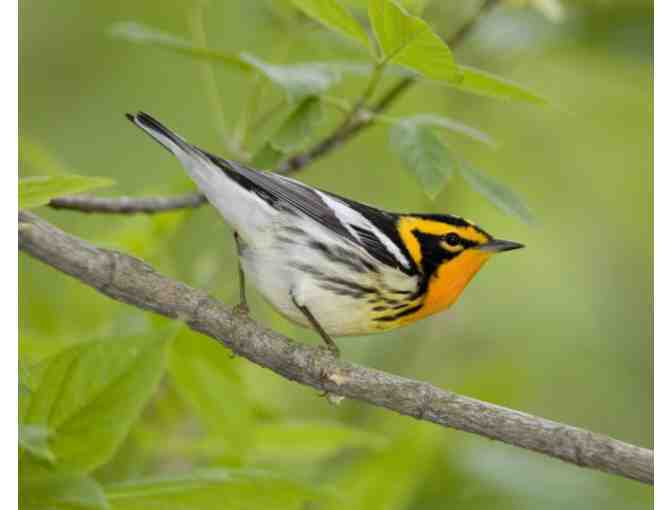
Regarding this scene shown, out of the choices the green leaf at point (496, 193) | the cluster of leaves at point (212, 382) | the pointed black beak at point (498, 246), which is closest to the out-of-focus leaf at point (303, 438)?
the cluster of leaves at point (212, 382)

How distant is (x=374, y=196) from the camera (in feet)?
7.07

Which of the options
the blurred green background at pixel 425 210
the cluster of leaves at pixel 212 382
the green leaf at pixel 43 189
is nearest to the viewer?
the green leaf at pixel 43 189

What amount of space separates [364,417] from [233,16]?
0.97 meters

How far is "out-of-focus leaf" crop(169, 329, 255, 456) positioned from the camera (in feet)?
5.03

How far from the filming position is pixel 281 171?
5.35 ft

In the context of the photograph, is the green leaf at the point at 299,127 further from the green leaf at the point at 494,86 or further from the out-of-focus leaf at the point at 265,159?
the green leaf at the point at 494,86

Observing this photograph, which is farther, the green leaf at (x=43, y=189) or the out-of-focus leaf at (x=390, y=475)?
the out-of-focus leaf at (x=390, y=475)

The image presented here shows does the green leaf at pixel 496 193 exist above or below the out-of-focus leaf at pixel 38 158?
above

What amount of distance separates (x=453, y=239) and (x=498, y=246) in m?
0.09

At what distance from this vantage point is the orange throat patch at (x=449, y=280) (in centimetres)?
162

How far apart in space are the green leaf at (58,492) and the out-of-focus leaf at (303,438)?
43cm

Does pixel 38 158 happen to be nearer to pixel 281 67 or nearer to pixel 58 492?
pixel 281 67

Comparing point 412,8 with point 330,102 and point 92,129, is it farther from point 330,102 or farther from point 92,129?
point 92,129

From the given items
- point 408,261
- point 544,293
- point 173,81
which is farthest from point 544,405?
point 173,81
